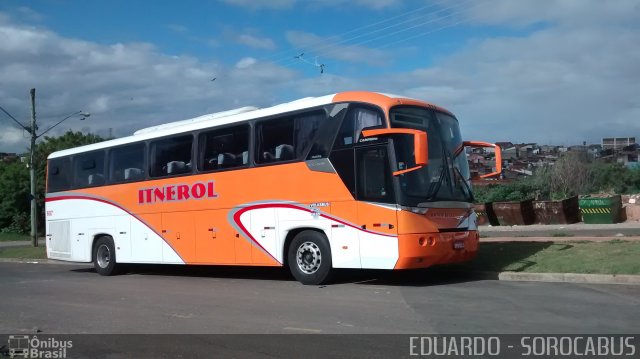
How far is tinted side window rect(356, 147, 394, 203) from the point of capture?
11297 millimetres

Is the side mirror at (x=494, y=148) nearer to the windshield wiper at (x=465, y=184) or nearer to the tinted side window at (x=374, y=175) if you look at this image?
the windshield wiper at (x=465, y=184)

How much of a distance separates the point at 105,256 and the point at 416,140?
1102cm

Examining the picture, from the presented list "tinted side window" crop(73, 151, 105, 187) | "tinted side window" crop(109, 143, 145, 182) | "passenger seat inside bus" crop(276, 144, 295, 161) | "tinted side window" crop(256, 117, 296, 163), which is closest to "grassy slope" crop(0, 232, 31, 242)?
"tinted side window" crop(73, 151, 105, 187)

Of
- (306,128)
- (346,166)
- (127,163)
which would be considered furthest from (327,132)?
(127,163)

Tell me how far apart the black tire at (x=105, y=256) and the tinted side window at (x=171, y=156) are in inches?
120

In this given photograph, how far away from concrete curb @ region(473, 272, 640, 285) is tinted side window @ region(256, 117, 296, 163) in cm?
487

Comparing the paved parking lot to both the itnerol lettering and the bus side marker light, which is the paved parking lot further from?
the itnerol lettering

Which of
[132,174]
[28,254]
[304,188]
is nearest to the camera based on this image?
[304,188]

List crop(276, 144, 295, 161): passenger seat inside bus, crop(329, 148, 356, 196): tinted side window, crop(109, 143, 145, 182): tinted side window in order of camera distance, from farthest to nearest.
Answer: crop(109, 143, 145, 182): tinted side window → crop(276, 144, 295, 161): passenger seat inside bus → crop(329, 148, 356, 196): tinted side window

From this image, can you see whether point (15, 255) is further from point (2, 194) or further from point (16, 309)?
point (2, 194)

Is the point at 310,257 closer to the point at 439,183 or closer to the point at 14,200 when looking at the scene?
the point at 439,183

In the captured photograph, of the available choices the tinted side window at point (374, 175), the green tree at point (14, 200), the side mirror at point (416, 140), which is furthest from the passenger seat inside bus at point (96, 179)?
the green tree at point (14, 200)

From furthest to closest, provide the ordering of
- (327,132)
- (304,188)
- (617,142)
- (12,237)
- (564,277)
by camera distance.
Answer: (617,142) → (12,237) → (304,188) → (327,132) → (564,277)

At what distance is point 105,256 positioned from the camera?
17469mm
